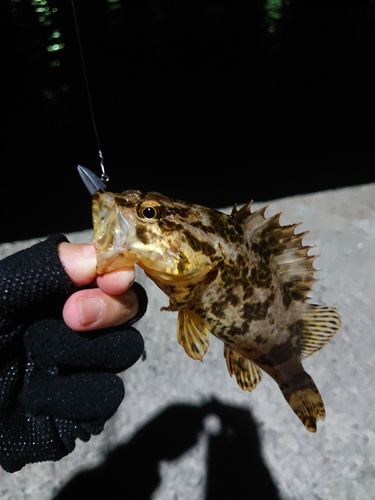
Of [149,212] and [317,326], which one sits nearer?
[149,212]

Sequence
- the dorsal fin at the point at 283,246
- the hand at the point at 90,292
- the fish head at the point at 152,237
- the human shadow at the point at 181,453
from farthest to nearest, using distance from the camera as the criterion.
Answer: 1. the human shadow at the point at 181,453
2. the dorsal fin at the point at 283,246
3. the hand at the point at 90,292
4. the fish head at the point at 152,237

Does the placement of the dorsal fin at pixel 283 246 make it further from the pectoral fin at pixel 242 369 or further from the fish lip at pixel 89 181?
the fish lip at pixel 89 181

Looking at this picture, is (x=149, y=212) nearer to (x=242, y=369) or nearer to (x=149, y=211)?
(x=149, y=211)

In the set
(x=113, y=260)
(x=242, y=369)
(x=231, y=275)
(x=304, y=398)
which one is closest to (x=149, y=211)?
(x=113, y=260)

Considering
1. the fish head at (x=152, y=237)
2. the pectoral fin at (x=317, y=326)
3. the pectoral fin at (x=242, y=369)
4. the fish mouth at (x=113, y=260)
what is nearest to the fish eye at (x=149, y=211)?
the fish head at (x=152, y=237)

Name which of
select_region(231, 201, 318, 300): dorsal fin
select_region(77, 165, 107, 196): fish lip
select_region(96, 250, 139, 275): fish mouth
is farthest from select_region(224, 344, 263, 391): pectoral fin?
select_region(77, 165, 107, 196): fish lip

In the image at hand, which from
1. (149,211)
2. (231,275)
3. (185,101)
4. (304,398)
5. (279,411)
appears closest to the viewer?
(149,211)

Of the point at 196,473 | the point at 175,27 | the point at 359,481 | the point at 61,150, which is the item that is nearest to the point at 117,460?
the point at 196,473

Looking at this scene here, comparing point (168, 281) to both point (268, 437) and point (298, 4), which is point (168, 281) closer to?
point (268, 437)
